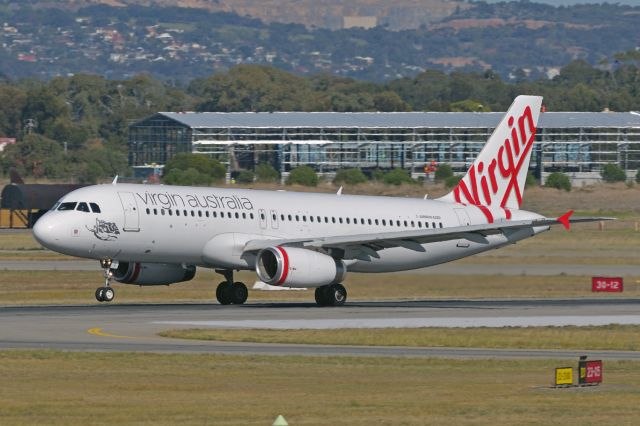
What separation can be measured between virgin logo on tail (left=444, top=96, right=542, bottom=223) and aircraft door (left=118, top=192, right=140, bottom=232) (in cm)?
1661

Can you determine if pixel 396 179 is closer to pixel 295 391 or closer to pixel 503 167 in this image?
pixel 503 167

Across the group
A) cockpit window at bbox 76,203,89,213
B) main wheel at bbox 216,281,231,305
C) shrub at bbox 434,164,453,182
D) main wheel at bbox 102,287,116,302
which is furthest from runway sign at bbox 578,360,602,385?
shrub at bbox 434,164,453,182

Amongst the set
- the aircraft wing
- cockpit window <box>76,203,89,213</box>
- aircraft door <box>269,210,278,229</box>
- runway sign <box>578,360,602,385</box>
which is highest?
cockpit window <box>76,203,89,213</box>

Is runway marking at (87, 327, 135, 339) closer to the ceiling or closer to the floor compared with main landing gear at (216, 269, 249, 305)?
closer to the ceiling

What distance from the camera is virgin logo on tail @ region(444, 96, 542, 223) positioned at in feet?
220

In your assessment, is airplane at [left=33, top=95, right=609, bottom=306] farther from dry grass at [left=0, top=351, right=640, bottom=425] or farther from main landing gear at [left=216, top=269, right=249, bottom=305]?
dry grass at [left=0, top=351, right=640, bottom=425]

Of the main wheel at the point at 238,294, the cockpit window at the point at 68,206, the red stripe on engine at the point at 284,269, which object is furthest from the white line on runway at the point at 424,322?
the main wheel at the point at 238,294

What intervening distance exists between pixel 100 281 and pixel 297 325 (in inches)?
1075

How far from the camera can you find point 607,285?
2724 inches

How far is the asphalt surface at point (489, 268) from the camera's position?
229 ft

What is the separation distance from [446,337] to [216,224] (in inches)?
590

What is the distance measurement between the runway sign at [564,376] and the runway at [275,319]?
686 centimetres

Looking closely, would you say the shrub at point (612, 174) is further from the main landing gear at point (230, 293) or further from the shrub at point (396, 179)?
the main landing gear at point (230, 293)

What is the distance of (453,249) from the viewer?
6419cm
